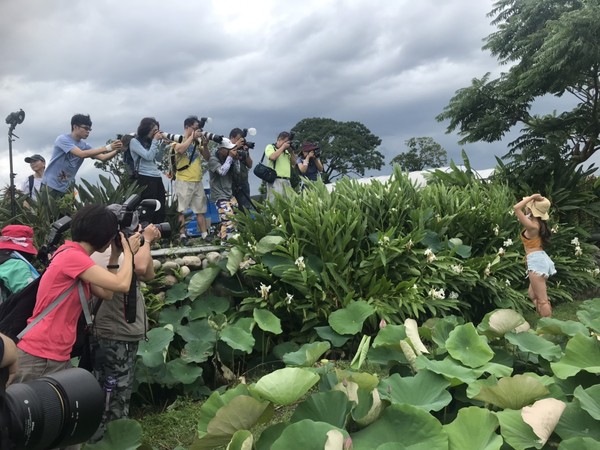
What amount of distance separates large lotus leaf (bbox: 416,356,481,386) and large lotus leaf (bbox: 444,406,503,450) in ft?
1.14

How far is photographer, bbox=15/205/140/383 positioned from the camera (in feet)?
8.91

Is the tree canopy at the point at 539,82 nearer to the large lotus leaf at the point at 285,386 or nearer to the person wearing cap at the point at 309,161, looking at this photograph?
the person wearing cap at the point at 309,161

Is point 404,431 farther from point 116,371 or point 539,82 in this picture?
point 539,82

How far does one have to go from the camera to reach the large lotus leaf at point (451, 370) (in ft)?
6.70

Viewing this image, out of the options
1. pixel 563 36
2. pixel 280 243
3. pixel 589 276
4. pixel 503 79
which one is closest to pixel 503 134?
pixel 503 79

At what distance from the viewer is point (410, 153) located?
3816 centimetres

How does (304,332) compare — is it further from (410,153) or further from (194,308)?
(410,153)

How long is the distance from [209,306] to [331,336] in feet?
3.85

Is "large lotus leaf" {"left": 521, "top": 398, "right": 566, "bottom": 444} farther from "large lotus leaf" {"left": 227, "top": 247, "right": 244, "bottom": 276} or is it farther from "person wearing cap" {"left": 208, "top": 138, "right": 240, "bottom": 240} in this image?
"person wearing cap" {"left": 208, "top": 138, "right": 240, "bottom": 240}

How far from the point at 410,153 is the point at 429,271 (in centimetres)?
3336

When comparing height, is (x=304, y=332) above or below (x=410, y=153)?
below

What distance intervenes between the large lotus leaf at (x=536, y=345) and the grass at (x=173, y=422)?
1.67 metres

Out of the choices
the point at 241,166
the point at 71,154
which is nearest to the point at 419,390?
the point at 71,154

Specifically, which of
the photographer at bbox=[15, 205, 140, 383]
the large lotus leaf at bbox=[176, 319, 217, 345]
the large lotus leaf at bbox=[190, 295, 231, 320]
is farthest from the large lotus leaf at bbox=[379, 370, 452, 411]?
the large lotus leaf at bbox=[190, 295, 231, 320]
